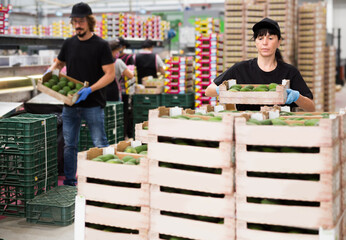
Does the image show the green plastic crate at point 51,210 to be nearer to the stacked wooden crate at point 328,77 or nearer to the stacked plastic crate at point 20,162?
the stacked plastic crate at point 20,162

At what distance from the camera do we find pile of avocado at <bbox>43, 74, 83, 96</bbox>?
16.5ft

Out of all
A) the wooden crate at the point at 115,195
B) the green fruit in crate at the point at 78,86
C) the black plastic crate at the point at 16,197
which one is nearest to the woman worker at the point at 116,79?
the green fruit in crate at the point at 78,86

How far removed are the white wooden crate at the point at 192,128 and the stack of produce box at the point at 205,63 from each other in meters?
5.89

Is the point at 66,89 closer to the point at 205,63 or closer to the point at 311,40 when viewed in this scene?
the point at 205,63

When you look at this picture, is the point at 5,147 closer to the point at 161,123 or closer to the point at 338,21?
Result: the point at 161,123

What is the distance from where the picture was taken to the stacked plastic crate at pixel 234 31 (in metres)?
9.02

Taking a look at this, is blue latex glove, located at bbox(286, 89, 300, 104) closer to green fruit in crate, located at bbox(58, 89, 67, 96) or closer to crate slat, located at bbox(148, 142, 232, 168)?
crate slat, located at bbox(148, 142, 232, 168)

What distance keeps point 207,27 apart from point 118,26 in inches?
122

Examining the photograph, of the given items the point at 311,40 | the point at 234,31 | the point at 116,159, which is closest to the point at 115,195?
the point at 116,159

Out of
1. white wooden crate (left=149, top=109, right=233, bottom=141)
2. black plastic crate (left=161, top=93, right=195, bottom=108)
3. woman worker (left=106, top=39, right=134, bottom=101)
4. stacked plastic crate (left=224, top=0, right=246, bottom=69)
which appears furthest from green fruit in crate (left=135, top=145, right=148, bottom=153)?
stacked plastic crate (left=224, top=0, right=246, bottom=69)

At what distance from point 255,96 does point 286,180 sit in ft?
3.55

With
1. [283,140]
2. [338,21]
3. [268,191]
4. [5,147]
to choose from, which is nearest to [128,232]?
[268,191]

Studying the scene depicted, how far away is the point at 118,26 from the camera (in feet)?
37.5

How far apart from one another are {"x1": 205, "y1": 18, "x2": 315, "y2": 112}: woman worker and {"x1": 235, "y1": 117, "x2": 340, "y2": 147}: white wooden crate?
1351 millimetres
